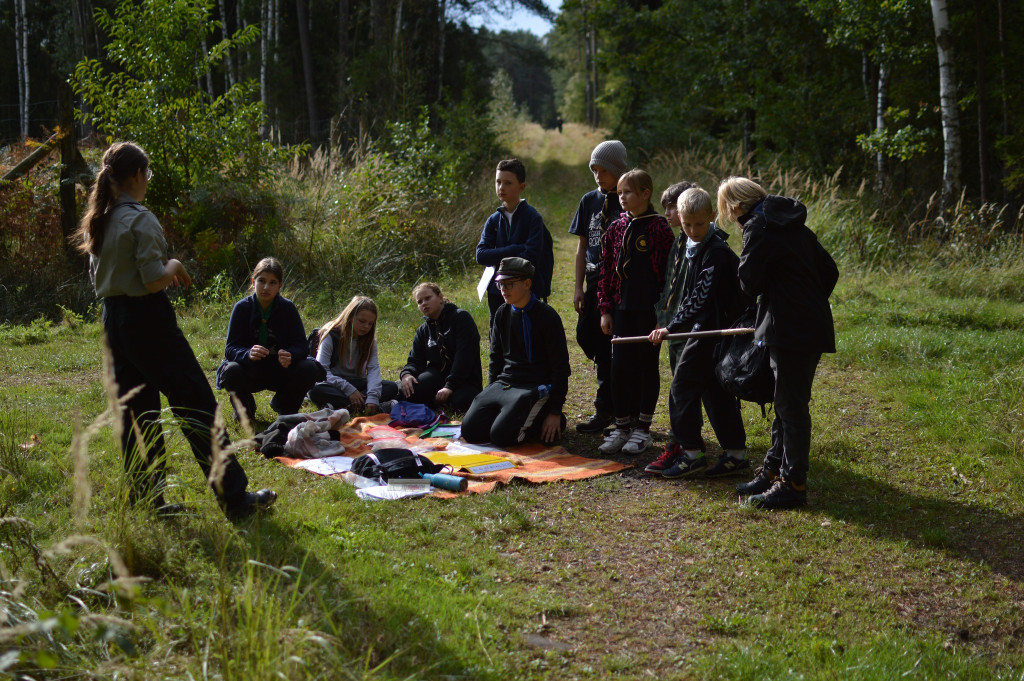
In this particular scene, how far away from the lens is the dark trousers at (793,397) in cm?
438

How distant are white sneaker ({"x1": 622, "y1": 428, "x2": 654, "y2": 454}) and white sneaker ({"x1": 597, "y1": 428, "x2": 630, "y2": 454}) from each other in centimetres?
5

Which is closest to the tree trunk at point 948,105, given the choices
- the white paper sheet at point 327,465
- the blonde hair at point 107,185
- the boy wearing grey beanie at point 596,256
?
the boy wearing grey beanie at point 596,256

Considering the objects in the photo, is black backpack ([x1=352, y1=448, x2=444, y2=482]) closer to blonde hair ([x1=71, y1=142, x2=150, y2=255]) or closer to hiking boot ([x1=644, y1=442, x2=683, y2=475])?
hiking boot ([x1=644, y1=442, x2=683, y2=475])

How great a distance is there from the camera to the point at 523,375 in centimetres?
608

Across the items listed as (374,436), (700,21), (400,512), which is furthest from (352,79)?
(400,512)

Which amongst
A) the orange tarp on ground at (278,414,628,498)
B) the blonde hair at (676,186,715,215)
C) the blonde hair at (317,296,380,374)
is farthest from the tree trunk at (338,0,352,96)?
the blonde hair at (676,186,715,215)

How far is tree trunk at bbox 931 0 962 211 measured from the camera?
37.4 feet

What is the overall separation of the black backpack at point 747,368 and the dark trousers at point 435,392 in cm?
256

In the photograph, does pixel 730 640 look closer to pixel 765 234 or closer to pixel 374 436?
pixel 765 234

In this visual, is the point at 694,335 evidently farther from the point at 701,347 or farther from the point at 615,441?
the point at 615,441

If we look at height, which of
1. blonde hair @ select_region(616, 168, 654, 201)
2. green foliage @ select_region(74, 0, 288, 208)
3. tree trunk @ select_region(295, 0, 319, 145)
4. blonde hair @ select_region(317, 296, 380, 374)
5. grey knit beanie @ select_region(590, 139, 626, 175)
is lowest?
blonde hair @ select_region(317, 296, 380, 374)

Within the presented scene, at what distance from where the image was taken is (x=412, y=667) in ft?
9.45

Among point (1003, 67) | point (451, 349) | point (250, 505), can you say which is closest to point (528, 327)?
point (451, 349)

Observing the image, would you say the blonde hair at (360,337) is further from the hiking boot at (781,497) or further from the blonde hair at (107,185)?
the hiking boot at (781,497)
